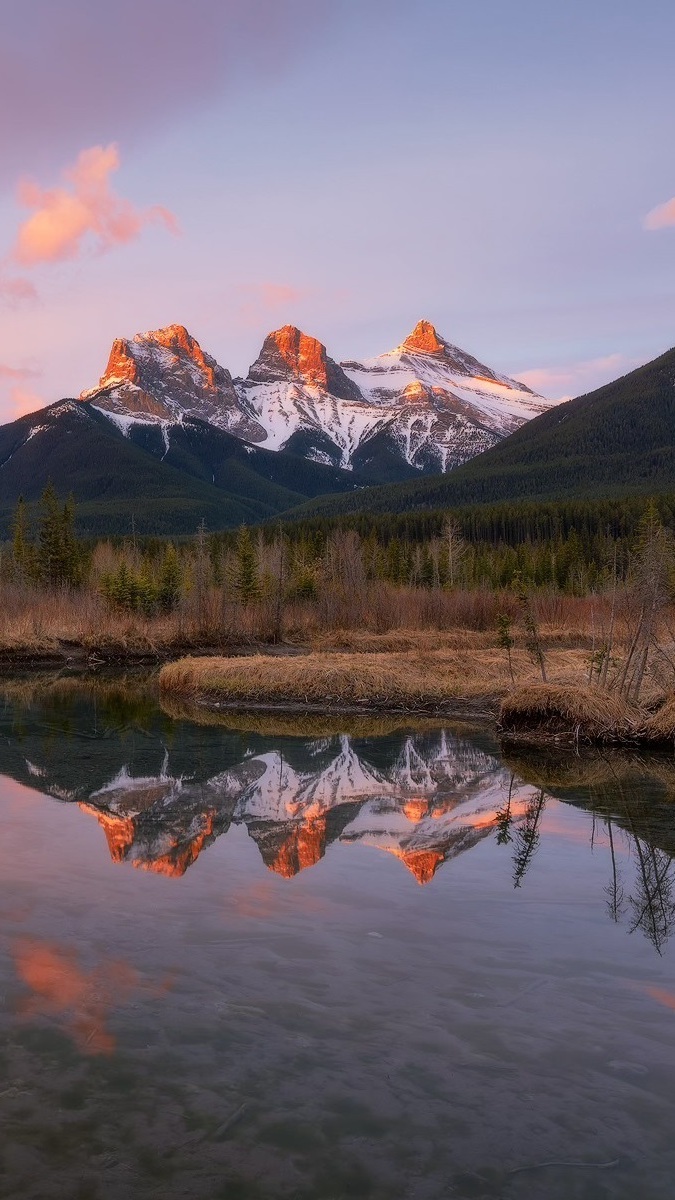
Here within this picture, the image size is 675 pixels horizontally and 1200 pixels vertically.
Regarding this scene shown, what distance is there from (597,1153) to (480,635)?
1496 inches

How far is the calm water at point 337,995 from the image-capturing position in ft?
17.8

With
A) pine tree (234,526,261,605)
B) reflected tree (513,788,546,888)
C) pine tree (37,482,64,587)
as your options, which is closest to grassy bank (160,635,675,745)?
reflected tree (513,788,546,888)

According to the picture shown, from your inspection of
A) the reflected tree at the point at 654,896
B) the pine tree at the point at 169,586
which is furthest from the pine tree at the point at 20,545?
the reflected tree at the point at 654,896

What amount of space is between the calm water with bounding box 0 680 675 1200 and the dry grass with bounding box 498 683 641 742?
15.1 feet

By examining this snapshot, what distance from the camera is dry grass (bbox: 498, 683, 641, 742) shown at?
2031 cm

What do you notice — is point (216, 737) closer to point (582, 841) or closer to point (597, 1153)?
point (582, 841)

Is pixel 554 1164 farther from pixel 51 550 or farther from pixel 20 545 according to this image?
pixel 20 545

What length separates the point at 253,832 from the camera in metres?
13.1

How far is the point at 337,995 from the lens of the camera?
7.69m

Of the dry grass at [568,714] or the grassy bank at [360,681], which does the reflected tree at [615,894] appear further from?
the grassy bank at [360,681]

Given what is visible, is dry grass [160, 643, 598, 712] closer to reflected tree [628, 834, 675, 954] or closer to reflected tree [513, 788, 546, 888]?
reflected tree [513, 788, 546, 888]

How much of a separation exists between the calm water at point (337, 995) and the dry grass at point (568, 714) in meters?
Result: 4.61

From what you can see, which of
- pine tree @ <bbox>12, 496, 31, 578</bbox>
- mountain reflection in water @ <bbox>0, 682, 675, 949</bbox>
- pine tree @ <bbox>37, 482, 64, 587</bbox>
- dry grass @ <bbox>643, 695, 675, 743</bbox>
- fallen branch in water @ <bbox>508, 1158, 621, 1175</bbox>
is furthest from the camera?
pine tree @ <bbox>12, 496, 31, 578</bbox>

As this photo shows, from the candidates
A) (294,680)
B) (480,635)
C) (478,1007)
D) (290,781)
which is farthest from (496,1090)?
(480,635)
